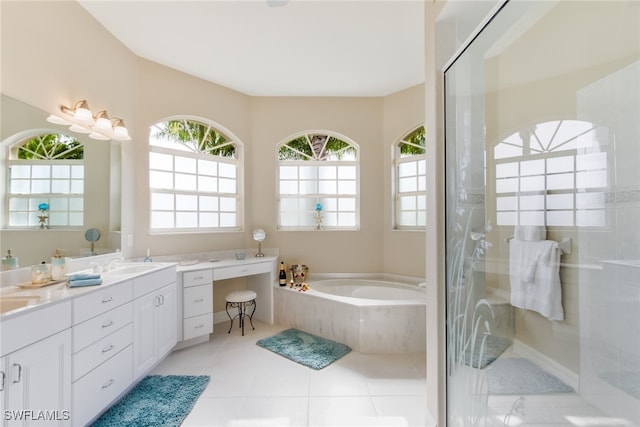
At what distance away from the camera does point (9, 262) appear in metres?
1.60

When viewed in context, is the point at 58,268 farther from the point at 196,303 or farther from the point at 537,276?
the point at 537,276

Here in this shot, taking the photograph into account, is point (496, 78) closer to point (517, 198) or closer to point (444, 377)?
point (517, 198)

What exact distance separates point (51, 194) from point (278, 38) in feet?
7.24

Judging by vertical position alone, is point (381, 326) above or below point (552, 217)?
below

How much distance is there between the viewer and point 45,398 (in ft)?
4.20

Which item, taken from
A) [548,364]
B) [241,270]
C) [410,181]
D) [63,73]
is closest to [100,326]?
[241,270]

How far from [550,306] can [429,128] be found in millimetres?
1030

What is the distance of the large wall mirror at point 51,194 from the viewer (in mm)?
1612

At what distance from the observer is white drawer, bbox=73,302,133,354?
57.7 inches

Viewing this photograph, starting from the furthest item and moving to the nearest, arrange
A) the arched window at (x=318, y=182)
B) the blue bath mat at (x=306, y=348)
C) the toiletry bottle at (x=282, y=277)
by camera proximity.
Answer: the arched window at (x=318, y=182), the toiletry bottle at (x=282, y=277), the blue bath mat at (x=306, y=348)

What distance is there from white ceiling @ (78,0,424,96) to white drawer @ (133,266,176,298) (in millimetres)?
2130

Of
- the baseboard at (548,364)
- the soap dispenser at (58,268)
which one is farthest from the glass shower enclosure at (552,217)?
the soap dispenser at (58,268)

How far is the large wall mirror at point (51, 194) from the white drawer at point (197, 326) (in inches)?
38.8

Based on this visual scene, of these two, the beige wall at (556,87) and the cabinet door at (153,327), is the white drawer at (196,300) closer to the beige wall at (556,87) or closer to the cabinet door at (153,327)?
the cabinet door at (153,327)
